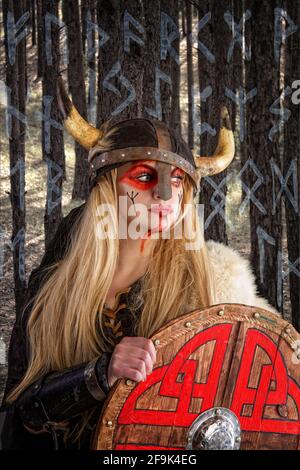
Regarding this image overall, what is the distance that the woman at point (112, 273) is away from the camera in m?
2.24

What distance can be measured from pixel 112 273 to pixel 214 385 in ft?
1.73

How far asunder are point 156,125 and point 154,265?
0.49m

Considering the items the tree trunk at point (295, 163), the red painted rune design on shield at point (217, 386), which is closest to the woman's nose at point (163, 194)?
the red painted rune design on shield at point (217, 386)

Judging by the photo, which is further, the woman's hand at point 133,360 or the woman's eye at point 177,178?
the woman's eye at point 177,178

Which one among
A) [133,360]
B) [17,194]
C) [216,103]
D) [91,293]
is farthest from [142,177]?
[17,194]

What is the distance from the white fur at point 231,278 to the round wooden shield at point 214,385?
27 centimetres

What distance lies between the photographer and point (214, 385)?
2.04m

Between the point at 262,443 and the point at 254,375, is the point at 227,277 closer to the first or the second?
the point at 254,375

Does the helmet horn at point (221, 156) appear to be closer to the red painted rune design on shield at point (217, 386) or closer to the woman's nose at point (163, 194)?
the woman's nose at point (163, 194)

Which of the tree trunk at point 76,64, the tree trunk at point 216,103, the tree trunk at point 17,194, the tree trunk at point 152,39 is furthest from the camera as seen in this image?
the tree trunk at point 76,64

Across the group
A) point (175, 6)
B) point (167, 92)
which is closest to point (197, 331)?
point (167, 92)

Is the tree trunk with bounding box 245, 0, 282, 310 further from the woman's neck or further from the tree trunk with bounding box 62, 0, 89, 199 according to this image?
the tree trunk with bounding box 62, 0, 89, 199

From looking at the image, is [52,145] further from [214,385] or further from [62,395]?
[214,385]
